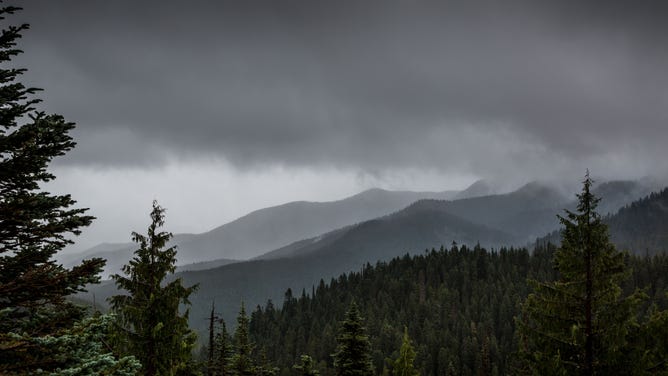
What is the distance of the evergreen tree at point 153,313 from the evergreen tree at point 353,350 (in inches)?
475

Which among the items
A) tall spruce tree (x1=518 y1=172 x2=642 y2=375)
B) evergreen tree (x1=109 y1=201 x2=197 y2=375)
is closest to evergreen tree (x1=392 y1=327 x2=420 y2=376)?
tall spruce tree (x1=518 y1=172 x2=642 y2=375)

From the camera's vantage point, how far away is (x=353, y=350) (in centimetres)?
2938

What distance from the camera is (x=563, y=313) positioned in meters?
17.2

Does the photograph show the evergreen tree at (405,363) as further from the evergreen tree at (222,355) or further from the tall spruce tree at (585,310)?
the tall spruce tree at (585,310)

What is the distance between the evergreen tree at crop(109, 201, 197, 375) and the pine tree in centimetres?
802

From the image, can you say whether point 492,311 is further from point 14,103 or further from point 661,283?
point 14,103

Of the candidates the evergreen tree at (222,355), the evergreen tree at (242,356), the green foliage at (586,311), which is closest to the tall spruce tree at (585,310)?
the green foliage at (586,311)

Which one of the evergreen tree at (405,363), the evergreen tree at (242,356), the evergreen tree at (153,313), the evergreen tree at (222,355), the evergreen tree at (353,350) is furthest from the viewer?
the evergreen tree at (242,356)

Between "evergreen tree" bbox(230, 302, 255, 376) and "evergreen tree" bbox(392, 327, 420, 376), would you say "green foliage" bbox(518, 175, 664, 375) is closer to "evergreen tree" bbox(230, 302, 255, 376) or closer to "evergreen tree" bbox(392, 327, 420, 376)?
"evergreen tree" bbox(392, 327, 420, 376)

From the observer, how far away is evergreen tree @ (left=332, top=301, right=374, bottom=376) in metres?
28.8

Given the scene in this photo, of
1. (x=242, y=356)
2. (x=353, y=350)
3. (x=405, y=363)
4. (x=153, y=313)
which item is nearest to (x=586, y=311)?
(x=353, y=350)

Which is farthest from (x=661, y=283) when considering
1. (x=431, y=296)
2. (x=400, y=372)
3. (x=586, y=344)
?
(x=586, y=344)

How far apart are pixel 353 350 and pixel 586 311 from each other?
16.3m

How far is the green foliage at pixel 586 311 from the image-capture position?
15789 mm
